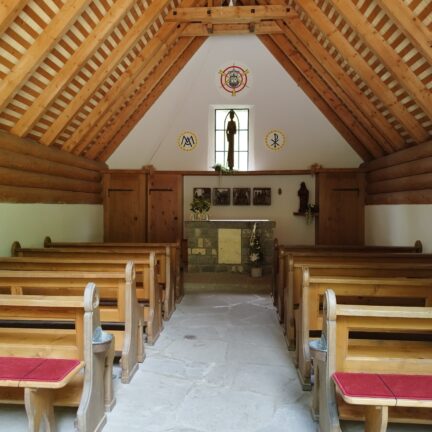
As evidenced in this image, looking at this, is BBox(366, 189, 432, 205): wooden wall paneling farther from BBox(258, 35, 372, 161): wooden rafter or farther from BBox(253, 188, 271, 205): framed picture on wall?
BBox(253, 188, 271, 205): framed picture on wall

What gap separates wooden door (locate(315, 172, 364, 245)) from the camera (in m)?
9.71

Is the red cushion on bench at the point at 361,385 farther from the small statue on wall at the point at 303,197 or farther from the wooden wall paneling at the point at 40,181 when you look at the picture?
the small statue on wall at the point at 303,197

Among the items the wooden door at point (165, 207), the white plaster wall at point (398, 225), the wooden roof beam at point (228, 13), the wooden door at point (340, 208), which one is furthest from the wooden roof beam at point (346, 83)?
the wooden door at point (165, 207)

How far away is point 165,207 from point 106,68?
4.26m

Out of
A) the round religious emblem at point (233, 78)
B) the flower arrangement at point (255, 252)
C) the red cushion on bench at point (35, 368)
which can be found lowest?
the red cushion on bench at point (35, 368)

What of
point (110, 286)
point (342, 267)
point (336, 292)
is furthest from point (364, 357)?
point (110, 286)

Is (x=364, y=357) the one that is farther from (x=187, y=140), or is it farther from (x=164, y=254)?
(x=187, y=140)

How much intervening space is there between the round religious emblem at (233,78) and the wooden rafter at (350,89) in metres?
2.21

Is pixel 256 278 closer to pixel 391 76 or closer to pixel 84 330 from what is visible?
pixel 391 76

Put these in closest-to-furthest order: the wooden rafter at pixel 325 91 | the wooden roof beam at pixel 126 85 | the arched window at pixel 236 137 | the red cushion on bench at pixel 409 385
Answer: the red cushion on bench at pixel 409 385 → the wooden roof beam at pixel 126 85 → the wooden rafter at pixel 325 91 → the arched window at pixel 236 137

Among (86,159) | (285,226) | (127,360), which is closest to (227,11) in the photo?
(86,159)

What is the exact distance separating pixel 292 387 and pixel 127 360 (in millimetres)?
1580

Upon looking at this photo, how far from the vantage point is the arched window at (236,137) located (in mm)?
10195

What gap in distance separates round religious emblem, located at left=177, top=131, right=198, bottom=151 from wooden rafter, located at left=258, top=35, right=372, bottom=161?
268 centimetres
